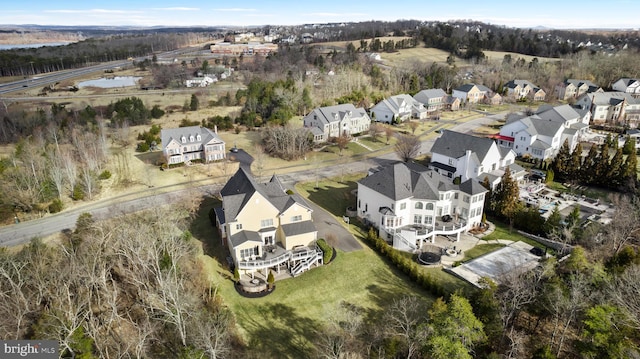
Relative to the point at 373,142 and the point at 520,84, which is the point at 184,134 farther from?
the point at 520,84

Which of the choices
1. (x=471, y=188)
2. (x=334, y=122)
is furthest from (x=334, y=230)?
(x=334, y=122)

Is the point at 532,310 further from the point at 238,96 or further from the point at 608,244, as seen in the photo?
the point at 238,96

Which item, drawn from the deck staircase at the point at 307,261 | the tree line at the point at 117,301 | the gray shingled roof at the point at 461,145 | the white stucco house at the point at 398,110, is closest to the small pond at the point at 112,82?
the white stucco house at the point at 398,110

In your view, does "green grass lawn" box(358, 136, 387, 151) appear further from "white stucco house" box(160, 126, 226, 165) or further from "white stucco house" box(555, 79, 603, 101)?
"white stucco house" box(555, 79, 603, 101)

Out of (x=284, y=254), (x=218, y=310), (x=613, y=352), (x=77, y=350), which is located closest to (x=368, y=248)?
(x=284, y=254)

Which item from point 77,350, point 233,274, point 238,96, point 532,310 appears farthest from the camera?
point 238,96

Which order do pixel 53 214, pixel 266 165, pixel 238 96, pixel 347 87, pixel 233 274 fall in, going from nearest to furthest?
pixel 233 274 → pixel 53 214 → pixel 266 165 → pixel 238 96 → pixel 347 87
